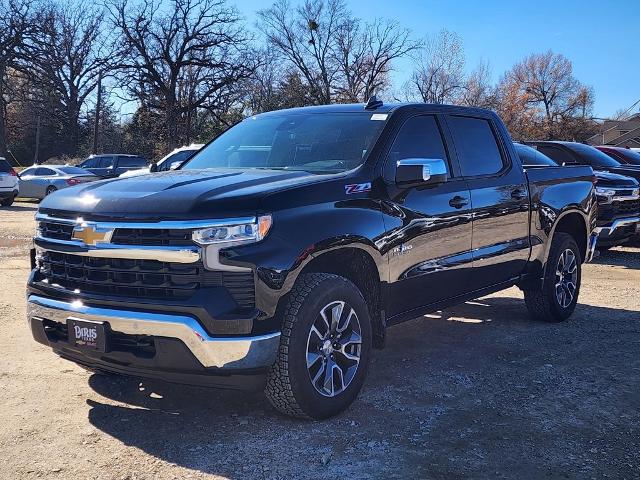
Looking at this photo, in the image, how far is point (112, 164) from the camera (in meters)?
25.7

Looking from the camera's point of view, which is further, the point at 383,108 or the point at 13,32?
the point at 13,32

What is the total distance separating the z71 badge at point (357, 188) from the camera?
158 inches

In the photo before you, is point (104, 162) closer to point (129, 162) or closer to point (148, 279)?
point (129, 162)

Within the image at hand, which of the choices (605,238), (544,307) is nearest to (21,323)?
(544,307)

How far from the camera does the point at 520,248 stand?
5730mm

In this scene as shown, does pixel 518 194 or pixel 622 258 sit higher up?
pixel 518 194

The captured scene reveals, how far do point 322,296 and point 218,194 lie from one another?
0.80 meters

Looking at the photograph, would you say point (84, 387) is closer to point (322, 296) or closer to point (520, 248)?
point (322, 296)

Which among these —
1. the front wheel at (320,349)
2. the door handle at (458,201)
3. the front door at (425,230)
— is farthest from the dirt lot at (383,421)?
the door handle at (458,201)

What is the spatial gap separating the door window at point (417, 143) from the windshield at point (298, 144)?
0.58 feet

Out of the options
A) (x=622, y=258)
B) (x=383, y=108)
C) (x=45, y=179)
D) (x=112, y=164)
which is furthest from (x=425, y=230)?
(x=112, y=164)

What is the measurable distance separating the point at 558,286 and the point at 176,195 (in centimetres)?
417

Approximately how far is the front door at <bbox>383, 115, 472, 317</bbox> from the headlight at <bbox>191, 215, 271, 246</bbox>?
3.32 feet

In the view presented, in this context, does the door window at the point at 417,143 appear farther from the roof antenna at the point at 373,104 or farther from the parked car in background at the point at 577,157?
the parked car in background at the point at 577,157
